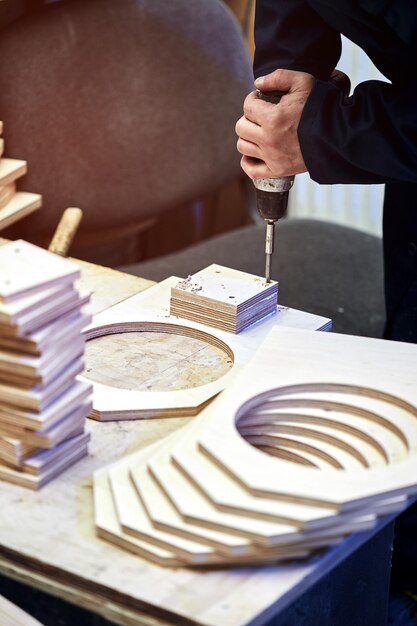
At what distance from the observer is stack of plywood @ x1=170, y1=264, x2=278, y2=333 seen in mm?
1818

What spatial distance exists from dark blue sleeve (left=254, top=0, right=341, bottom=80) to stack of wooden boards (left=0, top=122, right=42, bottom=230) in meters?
0.65

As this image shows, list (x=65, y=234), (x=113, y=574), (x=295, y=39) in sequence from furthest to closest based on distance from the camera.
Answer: (x=65, y=234)
(x=295, y=39)
(x=113, y=574)

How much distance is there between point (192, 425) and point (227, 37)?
80.1 inches

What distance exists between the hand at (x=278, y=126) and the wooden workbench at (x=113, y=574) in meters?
0.71

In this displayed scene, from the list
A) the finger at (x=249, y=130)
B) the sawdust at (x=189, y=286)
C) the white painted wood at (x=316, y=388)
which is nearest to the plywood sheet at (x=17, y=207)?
the sawdust at (x=189, y=286)

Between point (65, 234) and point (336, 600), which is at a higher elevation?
point (65, 234)

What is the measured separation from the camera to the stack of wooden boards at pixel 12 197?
2.28 m

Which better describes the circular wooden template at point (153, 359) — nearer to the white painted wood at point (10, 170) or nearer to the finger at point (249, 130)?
the finger at point (249, 130)

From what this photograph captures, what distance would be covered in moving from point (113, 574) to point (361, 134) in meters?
0.89

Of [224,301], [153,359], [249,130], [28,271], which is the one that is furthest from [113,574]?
[249,130]

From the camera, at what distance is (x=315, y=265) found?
117 inches

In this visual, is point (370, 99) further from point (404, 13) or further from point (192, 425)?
point (192, 425)

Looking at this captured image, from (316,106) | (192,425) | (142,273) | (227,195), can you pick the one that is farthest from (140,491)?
(227,195)

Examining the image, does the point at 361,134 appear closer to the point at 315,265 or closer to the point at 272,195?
the point at 272,195
